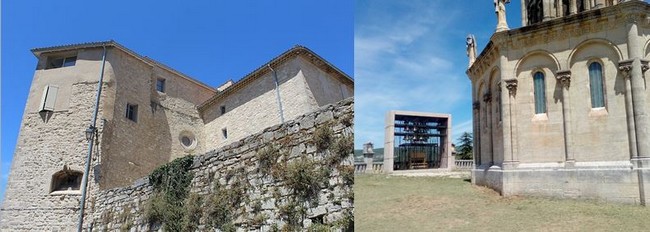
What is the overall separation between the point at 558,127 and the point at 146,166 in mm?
11669

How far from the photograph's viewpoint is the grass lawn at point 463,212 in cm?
375

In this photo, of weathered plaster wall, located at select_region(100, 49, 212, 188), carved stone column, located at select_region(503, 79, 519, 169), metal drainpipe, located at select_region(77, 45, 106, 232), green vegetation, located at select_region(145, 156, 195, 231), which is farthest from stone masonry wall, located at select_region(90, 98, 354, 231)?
weathered plaster wall, located at select_region(100, 49, 212, 188)

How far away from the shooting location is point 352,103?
4074 millimetres

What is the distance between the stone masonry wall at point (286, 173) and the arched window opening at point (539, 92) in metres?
Result: 2.91

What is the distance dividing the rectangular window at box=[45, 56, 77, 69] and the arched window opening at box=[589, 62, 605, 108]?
12.9 meters

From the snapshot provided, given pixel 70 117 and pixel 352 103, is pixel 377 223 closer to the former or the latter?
pixel 352 103

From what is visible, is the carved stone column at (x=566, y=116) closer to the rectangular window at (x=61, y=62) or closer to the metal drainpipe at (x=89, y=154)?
the metal drainpipe at (x=89, y=154)

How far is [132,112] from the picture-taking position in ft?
45.9

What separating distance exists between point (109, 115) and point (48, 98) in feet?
5.65

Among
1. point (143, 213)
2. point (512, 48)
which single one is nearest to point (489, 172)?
point (512, 48)

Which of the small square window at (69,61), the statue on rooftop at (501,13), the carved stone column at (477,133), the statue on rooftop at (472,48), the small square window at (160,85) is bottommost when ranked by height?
the carved stone column at (477,133)

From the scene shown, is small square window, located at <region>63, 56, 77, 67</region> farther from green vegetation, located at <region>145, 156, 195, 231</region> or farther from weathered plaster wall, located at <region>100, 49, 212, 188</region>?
green vegetation, located at <region>145, 156, 195, 231</region>

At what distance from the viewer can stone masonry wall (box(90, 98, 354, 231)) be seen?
4.05 m

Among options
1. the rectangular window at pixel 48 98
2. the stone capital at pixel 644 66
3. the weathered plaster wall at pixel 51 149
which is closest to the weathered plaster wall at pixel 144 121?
the weathered plaster wall at pixel 51 149
